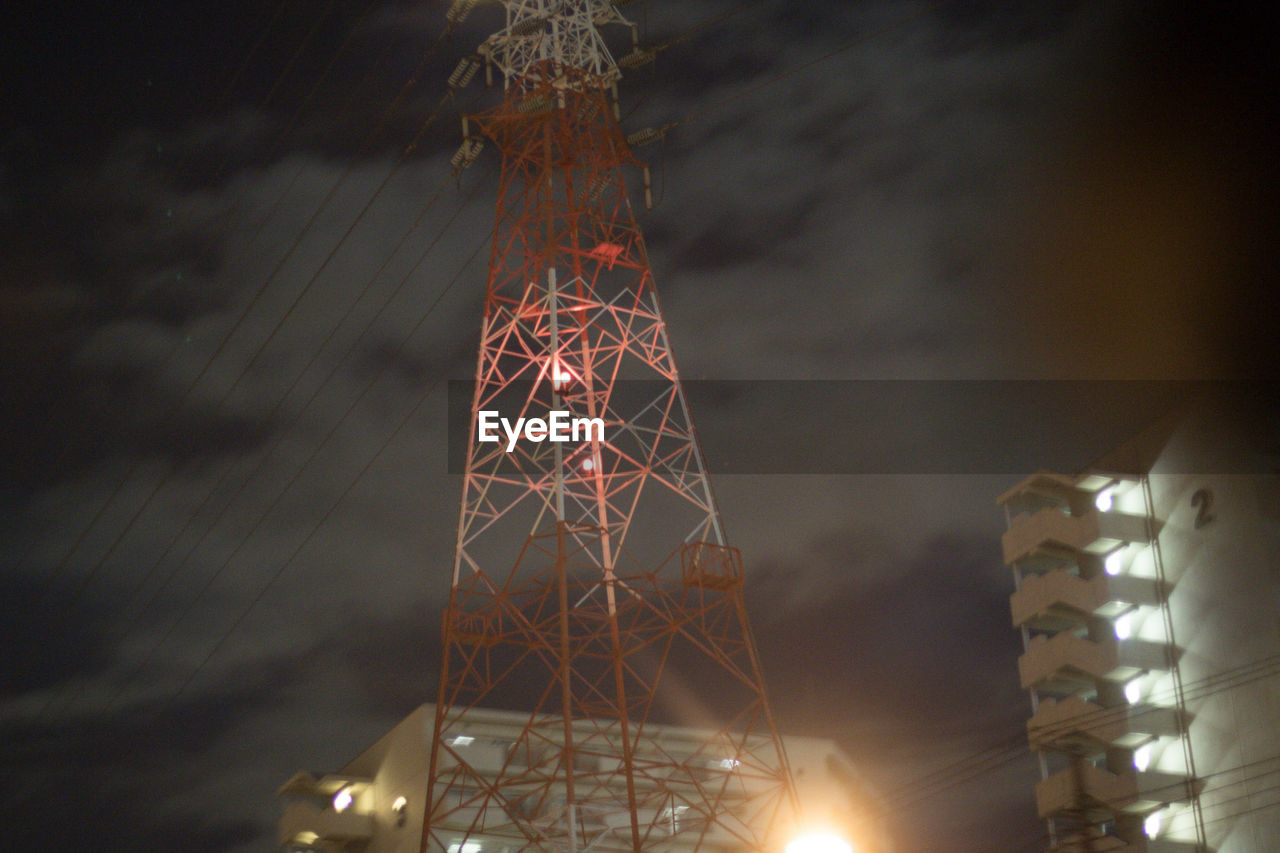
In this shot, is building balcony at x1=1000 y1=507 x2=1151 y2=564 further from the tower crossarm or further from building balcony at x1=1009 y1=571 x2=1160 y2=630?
the tower crossarm

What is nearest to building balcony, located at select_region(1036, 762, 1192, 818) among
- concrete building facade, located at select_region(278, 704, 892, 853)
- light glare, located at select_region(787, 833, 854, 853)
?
concrete building facade, located at select_region(278, 704, 892, 853)

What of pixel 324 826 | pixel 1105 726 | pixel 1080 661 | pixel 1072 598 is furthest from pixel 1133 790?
pixel 324 826

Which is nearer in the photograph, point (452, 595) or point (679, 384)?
point (452, 595)

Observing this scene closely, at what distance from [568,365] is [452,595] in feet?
17.2

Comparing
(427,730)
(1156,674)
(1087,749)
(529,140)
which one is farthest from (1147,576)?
(529,140)

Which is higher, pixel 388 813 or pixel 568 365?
pixel 568 365

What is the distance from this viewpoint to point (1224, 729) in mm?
37969

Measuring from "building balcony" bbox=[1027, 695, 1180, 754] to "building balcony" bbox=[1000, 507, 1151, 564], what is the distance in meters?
5.63

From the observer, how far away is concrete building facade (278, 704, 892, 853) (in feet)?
128

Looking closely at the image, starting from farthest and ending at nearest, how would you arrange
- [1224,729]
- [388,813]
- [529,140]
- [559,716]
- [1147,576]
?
[1147,576], [388,813], [1224,729], [529,140], [559,716]

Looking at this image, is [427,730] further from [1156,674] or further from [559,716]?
[1156,674]

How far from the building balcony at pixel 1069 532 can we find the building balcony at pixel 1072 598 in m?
1.11

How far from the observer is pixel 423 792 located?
38.5 metres

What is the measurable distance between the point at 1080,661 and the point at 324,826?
24963 mm
